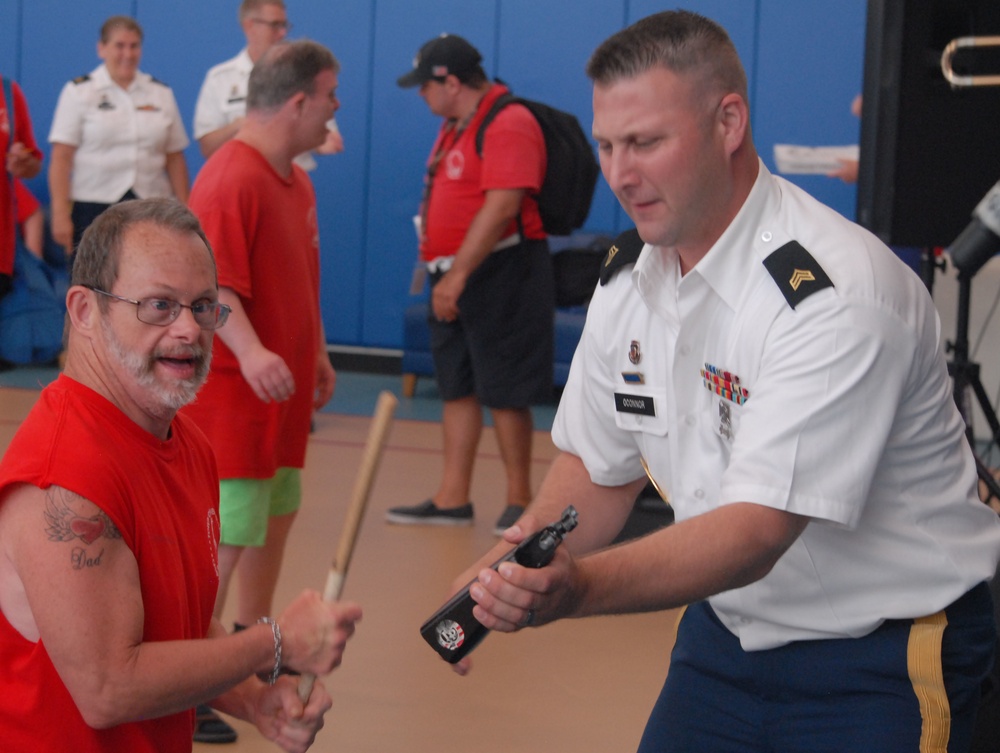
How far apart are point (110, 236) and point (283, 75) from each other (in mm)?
1635

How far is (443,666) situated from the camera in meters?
3.80

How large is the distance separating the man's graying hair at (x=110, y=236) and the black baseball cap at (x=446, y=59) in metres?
3.31

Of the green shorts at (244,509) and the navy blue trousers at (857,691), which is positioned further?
the green shorts at (244,509)

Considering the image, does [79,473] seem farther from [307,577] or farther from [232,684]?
[307,577]

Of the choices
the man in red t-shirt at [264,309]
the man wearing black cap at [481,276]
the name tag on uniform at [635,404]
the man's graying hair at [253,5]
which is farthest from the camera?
the man's graying hair at [253,5]

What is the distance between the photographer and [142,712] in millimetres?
1672

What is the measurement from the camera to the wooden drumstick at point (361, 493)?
1.73 metres

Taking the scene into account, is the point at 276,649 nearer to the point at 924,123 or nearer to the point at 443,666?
the point at 443,666

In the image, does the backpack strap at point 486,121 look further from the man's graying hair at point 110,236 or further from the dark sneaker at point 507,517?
the man's graying hair at point 110,236

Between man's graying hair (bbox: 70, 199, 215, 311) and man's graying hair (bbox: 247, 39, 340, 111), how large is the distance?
5.08 feet

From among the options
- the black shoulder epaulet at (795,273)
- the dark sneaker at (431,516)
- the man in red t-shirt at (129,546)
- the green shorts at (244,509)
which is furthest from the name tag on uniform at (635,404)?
the dark sneaker at (431,516)

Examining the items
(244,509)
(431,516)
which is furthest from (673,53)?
(431,516)

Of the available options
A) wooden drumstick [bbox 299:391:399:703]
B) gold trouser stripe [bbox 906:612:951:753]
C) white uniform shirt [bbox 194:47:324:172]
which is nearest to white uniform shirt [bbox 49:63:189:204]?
white uniform shirt [bbox 194:47:324:172]

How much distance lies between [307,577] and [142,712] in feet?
9.27
